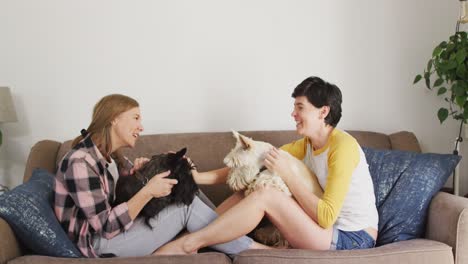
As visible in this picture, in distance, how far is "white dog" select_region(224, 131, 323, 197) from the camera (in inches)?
72.6

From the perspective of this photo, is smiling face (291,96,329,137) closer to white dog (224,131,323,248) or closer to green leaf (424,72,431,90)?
white dog (224,131,323,248)

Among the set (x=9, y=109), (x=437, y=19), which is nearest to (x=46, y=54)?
(x=9, y=109)

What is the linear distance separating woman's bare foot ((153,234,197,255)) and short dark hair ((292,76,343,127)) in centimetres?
82

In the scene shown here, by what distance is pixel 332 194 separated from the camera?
171 centimetres

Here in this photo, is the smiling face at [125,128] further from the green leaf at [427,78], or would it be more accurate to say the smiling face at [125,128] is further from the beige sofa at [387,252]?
the green leaf at [427,78]

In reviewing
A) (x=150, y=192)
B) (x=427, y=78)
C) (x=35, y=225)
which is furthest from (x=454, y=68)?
(x=35, y=225)

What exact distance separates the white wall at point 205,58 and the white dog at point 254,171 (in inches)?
32.5

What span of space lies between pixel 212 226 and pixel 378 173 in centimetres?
88

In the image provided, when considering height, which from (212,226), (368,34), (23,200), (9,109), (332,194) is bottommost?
(212,226)

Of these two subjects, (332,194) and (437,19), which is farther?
(437,19)

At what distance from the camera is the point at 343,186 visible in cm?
172

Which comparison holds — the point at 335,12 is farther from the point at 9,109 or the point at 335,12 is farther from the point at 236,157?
the point at 9,109

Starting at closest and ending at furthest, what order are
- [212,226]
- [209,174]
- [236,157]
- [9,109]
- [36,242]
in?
[36,242] < [212,226] < [236,157] < [209,174] < [9,109]

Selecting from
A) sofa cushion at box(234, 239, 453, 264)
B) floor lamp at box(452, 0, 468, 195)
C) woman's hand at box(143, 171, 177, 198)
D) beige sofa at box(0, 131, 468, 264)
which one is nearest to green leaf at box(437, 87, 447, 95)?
floor lamp at box(452, 0, 468, 195)
